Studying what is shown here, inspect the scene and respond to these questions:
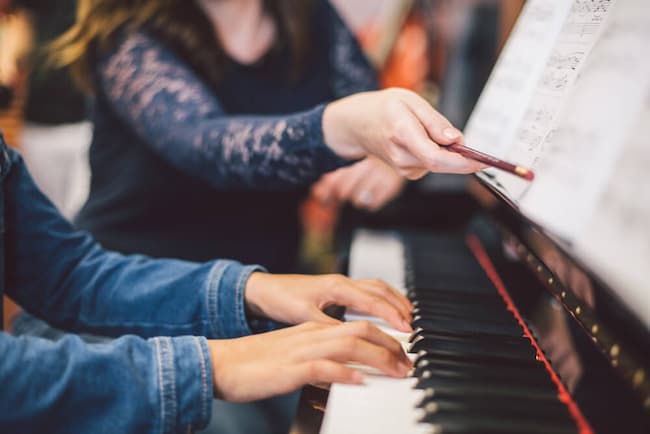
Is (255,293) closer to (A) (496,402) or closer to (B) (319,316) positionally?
(B) (319,316)

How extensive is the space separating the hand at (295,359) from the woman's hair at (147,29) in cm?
67

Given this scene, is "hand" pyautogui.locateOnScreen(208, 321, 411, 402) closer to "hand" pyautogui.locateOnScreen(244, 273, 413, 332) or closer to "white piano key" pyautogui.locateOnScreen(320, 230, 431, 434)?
"white piano key" pyautogui.locateOnScreen(320, 230, 431, 434)

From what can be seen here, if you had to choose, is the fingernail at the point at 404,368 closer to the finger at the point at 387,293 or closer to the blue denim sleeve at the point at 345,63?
the finger at the point at 387,293

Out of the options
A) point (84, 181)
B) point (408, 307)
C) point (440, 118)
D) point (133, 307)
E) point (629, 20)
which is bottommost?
point (84, 181)

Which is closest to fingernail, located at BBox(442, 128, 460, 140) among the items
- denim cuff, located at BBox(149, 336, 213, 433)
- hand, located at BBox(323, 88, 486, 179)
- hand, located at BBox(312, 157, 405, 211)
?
hand, located at BBox(323, 88, 486, 179)

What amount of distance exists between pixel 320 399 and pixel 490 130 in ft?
1.59

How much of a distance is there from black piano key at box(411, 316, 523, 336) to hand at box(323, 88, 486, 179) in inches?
6.9

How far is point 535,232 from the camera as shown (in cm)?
76

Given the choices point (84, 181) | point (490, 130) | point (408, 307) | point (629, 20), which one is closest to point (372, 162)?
point (490, 130)

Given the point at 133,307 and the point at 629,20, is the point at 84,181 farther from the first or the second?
the point at 629,20

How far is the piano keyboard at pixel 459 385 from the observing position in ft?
1.70

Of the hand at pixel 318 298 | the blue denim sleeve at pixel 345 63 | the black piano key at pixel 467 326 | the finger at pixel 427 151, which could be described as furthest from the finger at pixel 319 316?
the blue denim sleeve at pixel 345 63

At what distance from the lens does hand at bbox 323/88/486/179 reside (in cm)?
66

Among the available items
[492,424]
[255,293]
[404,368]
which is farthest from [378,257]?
[492,424]
